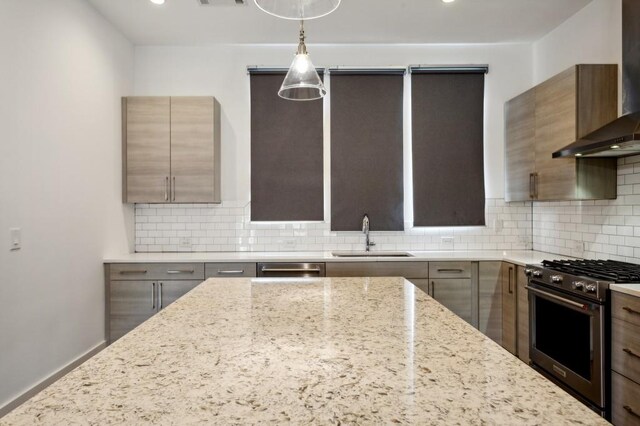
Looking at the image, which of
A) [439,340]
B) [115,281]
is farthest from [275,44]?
[439,340]

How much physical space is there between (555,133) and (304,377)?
10.1 feet

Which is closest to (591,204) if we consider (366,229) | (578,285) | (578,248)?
(578,248)

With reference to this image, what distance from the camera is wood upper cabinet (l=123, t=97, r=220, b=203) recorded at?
12.2 feet

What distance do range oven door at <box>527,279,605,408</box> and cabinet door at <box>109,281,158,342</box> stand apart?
10.1 feet

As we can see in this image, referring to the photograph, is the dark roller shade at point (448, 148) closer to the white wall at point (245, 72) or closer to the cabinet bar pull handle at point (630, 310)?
the white wall at point (245, 72)

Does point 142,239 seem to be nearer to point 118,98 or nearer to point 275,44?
point 118,98

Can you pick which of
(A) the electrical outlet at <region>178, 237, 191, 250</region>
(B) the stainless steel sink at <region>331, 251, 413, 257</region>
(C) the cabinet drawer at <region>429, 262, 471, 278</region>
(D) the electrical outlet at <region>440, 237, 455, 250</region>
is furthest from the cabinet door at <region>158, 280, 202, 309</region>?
(D) the electrical outlet at <region>440, 237, 455, 250</region>

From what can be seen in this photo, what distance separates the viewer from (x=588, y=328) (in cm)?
234

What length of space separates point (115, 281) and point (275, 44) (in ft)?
9.08

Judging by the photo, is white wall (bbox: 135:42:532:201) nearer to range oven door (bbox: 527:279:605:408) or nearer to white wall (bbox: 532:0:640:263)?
white wall (bbox: 532:0:640:263)

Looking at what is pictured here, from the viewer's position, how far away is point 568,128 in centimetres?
299

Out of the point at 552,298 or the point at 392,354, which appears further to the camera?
the point at 552,298

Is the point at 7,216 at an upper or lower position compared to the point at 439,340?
upper

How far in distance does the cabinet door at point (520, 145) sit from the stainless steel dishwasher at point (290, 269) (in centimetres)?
199
